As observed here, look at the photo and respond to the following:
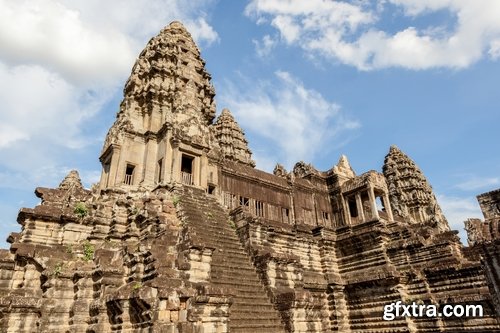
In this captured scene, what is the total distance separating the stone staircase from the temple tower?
102 feet

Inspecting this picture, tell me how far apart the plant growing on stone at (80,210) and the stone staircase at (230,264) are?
4344mm

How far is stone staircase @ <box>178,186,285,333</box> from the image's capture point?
41.7 ft

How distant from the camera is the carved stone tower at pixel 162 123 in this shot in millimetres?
19172

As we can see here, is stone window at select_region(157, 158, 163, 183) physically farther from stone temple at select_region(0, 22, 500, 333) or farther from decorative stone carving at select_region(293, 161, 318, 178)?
decorative stone carving at select_region(293, 161, 318, 178)

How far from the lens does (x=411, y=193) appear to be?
43.3 m

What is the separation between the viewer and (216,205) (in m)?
18.6

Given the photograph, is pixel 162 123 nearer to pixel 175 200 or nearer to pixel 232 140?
pixel 175 200

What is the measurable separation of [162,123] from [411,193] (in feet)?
114

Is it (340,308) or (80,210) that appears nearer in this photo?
(80,210)

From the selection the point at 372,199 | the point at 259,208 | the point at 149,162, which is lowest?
the point at 259,208

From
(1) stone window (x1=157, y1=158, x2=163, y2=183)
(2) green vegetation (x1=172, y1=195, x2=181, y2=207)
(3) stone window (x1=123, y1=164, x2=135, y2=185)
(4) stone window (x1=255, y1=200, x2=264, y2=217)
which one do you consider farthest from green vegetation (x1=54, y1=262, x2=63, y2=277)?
(4) stone window (x1=255, y1=200, x2=264, y2=217)

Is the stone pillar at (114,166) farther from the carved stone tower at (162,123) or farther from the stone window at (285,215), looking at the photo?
the stone window at (285,215)

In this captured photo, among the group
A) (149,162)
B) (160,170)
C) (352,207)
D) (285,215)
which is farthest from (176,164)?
(352,207)

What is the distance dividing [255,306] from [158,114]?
13030 millimetres
